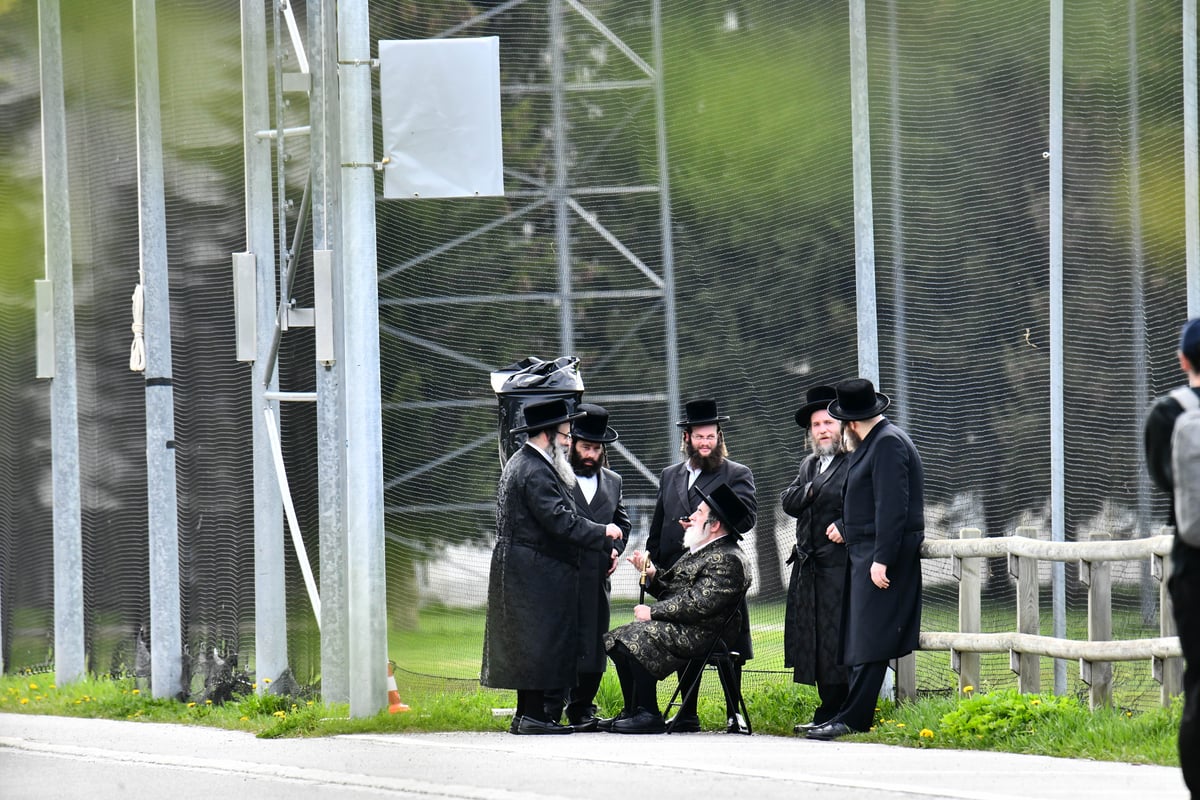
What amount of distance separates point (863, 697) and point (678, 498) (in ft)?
5.05

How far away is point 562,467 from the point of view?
9.55 meters

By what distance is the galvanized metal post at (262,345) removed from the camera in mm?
12508

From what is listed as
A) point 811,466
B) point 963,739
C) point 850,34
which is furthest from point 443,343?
point 963,739

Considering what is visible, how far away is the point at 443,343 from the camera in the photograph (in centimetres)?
1538

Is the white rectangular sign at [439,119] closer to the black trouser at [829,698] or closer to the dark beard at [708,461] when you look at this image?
the dark beard at [708,461]

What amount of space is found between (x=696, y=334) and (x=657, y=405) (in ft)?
2.07

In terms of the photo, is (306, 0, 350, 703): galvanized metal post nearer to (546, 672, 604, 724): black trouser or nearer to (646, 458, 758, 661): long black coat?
(546, 672, 604, 724): black trouser

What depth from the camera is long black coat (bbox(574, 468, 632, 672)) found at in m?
9.48

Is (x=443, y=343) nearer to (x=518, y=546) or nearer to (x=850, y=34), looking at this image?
(x=850, y=34)

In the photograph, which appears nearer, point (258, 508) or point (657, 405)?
point (258, 508)

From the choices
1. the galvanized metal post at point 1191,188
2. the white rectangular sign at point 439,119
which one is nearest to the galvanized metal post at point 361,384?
the white rectangular sign at point 439,119

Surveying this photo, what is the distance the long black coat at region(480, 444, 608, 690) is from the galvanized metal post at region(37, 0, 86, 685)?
626 cm

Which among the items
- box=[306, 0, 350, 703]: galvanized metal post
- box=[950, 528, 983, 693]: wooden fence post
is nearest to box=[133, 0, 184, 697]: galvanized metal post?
box=[306, 0, 350, 703]: galvanized metal post

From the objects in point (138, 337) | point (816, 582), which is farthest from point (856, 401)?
point (138, 337)
